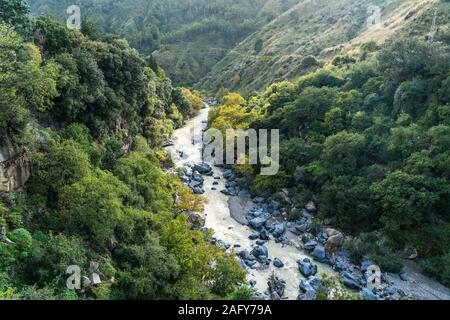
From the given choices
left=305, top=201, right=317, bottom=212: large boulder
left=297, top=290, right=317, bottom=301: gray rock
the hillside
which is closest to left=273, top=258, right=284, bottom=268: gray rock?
left=297, top=290, right=317, bottom=301: gray rock

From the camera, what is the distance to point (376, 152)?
188ft

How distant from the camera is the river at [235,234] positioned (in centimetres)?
4507

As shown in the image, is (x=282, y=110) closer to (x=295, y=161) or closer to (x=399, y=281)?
(x=295, y=161)

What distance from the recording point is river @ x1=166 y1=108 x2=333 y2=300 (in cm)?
4507

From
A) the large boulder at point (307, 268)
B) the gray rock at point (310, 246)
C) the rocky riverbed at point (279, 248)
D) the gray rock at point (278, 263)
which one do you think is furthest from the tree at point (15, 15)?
the gray rock at point (310, 246)

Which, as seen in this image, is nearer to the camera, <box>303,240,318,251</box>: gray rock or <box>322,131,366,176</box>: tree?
<box>303,240,318,251</box>: gray rock

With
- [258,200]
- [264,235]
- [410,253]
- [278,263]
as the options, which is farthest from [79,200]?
[410,253]

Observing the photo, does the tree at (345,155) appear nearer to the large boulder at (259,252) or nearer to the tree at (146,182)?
the large boulder at (259,252)

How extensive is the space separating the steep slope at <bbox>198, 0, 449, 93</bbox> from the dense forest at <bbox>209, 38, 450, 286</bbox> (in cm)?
1413

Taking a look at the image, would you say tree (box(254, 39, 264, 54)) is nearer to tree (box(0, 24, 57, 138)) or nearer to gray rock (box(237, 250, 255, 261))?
gray rock (box(237, 250, 255, 261))
